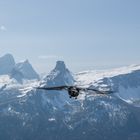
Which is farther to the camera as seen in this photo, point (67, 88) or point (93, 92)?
point (67, 88)

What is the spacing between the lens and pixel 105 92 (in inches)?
1592

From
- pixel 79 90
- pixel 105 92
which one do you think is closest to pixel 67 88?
pixel 79 90

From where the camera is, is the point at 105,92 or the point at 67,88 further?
the point at 67,88

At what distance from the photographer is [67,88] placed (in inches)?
1702

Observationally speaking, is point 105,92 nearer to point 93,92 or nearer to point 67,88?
point 93,92

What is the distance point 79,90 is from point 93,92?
2562mm

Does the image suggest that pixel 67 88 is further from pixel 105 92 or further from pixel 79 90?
pixel 105 92

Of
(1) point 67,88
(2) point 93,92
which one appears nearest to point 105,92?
(2) point 93,92

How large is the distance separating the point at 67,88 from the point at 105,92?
15.0 ft

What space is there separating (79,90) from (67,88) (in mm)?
1282

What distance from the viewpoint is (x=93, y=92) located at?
1598 inches

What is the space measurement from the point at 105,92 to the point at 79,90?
11.1ft

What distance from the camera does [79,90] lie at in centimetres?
4281
